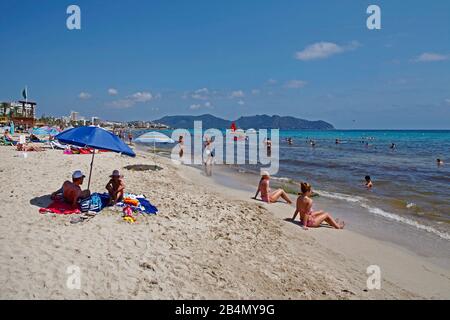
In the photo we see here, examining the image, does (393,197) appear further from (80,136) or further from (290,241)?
(80,136)

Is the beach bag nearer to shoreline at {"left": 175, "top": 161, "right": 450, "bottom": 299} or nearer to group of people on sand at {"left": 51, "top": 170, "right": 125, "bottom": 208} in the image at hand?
group of people on sand at {"left": 51, "top": 170, "right": 125, "bottom": 208}

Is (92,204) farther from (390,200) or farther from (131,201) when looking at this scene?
(390,200)

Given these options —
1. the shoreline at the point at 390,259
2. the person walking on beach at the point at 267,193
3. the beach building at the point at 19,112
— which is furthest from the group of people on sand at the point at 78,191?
the beach building at the point at 19,112

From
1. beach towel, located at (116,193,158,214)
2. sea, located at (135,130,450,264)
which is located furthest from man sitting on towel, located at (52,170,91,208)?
sea, located at (135,130,450,264)

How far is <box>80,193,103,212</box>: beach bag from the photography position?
6051 mm

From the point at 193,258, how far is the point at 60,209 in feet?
10.2

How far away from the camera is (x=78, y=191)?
623cm

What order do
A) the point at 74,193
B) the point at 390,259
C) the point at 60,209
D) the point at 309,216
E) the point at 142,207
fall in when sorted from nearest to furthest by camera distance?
the point at 390,259
the point at 60,209
the point at 74,193
the point at 142,207
the point at 309,216

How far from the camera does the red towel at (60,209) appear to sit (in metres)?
5.89

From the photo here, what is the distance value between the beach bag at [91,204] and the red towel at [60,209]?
126 millimetres

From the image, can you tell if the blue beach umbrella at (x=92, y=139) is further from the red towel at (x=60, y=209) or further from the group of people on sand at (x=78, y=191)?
the red towel at (x=60, y=209)

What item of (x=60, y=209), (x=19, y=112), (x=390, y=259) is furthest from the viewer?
(x=19, y=112)

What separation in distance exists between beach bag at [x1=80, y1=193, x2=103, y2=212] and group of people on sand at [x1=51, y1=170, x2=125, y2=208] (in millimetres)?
147

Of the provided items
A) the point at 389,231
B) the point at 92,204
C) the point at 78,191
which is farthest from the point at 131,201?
the point at 389,231
